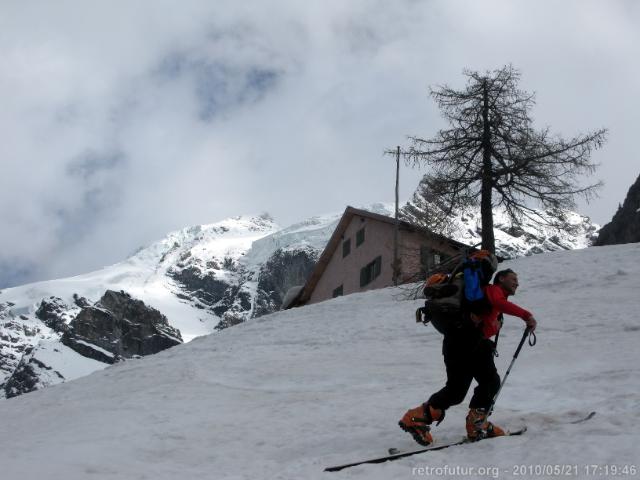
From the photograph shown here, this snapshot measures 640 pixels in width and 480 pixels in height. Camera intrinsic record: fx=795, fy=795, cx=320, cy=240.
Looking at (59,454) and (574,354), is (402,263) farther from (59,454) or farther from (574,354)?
(59,454)

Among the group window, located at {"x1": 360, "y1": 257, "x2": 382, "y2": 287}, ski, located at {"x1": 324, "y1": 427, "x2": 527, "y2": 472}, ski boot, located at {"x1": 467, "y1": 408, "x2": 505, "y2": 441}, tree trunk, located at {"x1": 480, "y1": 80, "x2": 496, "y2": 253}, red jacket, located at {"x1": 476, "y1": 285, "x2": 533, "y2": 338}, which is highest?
tree trunk, located at {"x1": 480, "y1": 80, "x2": 496, "y2": 253}

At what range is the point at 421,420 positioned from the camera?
26.2ft

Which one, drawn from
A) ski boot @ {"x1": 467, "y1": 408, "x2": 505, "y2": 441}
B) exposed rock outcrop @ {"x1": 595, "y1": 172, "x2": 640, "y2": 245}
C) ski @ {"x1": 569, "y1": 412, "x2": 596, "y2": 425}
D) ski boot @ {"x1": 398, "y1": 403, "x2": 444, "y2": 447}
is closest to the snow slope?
ski @ {"x1": 569, "y1": 412, "x2": 596, "y2": 425}

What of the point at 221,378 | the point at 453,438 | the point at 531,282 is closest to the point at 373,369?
the point at 221,378

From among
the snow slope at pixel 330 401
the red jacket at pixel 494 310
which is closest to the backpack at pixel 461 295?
the red jacket at pixel 494 310

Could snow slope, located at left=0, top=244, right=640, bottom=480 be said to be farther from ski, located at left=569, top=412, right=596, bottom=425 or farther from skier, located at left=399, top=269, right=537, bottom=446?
skier, located at left=399, top=269, right=537, bottom=446

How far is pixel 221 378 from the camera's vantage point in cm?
1552

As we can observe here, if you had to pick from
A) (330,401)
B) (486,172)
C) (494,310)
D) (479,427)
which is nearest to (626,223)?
(486,172)

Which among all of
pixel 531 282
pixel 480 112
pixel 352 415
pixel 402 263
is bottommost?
pixel 352 415

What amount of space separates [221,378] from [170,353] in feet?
19.2

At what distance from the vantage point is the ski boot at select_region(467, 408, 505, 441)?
7.78 meters

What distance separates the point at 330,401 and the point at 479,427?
430 centimetres

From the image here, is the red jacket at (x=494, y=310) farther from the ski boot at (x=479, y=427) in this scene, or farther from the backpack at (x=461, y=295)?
the ski boot at (x=479, y=427)

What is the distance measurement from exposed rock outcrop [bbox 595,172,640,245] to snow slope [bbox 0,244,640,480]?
3284 cm
